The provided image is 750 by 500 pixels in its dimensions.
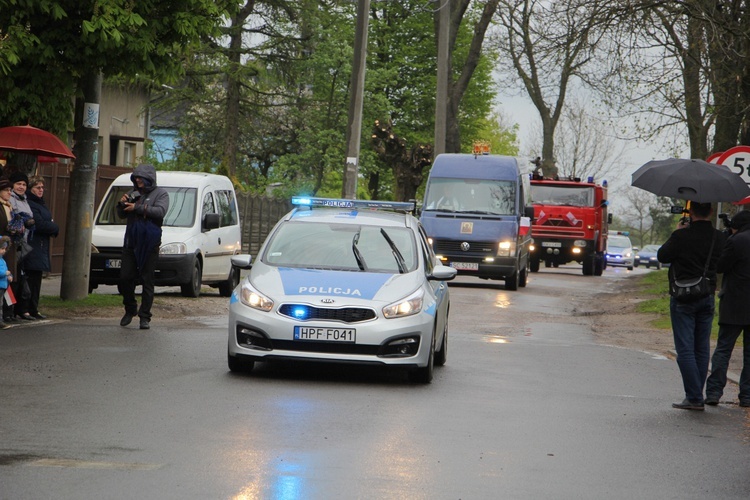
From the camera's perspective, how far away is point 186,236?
68.3 ft

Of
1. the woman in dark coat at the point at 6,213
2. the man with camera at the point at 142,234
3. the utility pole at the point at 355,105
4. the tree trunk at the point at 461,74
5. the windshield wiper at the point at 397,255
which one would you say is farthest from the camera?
the tree trunk at the point at 461,74

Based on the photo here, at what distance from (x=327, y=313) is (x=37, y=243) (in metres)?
5.86

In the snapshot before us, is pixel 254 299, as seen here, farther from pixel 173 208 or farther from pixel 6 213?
pixel 173 208

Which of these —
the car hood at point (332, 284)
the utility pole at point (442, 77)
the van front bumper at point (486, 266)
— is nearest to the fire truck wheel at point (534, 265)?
the utility pole at point (442, 77)

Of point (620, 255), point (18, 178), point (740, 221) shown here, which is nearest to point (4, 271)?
point (18, 178)

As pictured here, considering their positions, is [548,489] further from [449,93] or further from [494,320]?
[449,93]

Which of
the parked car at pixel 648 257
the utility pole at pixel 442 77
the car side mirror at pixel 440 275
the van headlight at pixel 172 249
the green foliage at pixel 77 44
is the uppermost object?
the utility pole at pixel 442 77

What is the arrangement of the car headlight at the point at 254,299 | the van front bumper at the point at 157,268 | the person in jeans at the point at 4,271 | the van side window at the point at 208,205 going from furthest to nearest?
the van side window at the point at 208,205 → the van front bumper at the point at 157,268 → the person in jeans at the point at 4,271 → the car headlight at the point at 254,299

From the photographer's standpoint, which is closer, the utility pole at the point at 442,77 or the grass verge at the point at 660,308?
the grass verge at the point at 660,308

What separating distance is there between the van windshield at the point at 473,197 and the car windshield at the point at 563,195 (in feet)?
40.8

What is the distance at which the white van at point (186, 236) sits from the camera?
20.4 metres

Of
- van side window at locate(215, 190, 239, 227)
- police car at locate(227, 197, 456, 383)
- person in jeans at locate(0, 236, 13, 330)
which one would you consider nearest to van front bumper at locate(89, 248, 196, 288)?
van side window at locate(215, 190, 239, 227)

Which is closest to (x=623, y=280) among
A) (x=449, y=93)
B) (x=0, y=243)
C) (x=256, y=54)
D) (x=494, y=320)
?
(x=449, y=93)

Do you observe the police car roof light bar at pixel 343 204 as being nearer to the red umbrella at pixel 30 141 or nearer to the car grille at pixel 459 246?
the red umbrella at pixel 30 141
